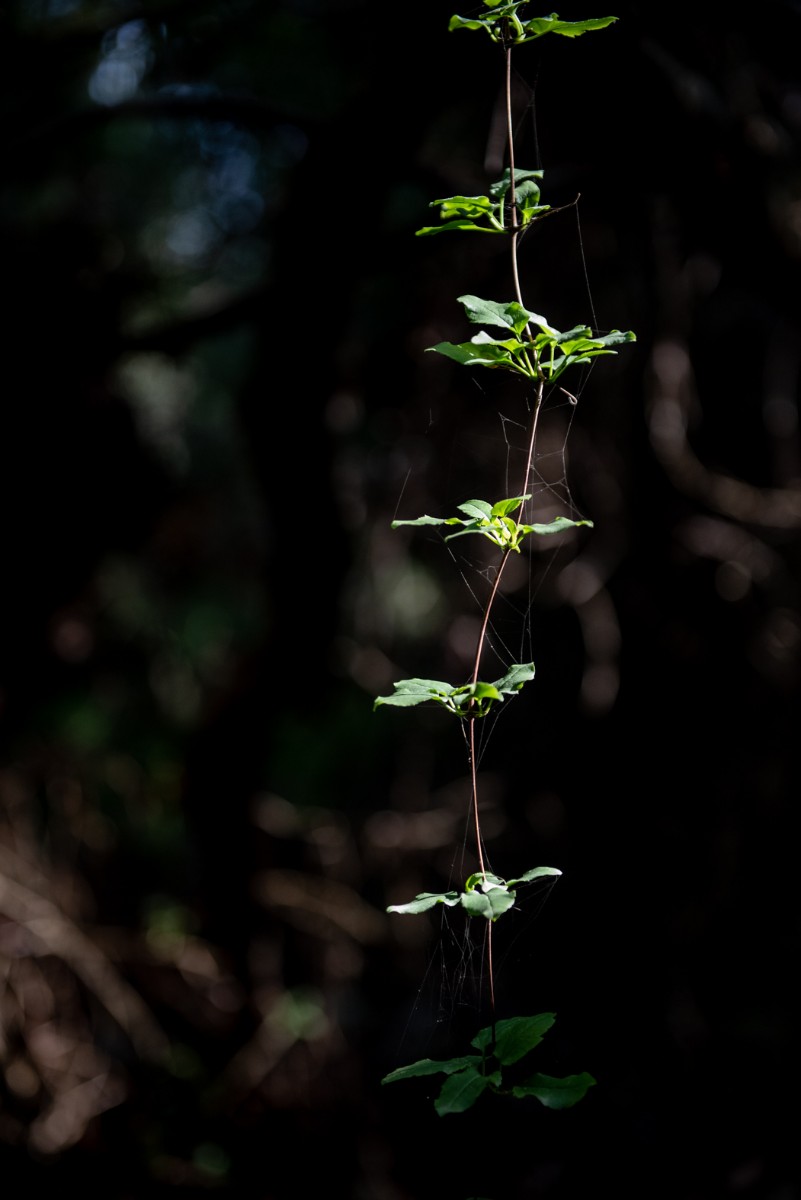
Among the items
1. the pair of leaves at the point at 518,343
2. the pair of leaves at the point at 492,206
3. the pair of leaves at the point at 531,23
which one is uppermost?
the pair of leaves at the point at 531,23

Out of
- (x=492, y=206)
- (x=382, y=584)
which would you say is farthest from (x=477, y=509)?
(x=382, y=584)

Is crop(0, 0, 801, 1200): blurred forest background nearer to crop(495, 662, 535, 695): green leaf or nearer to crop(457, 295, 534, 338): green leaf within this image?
crop(457, 295, 534, 338): green leaf

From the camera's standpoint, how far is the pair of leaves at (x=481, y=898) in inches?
18.5

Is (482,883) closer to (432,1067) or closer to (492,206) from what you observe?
(432,1067)

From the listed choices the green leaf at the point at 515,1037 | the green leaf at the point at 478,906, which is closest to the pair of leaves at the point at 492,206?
the green leaf at the point at 478,906

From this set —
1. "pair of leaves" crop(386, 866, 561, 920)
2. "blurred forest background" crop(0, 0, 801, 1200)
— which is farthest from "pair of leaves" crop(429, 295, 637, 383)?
"blurred forest background" crop(0, 0, 801, 1200)

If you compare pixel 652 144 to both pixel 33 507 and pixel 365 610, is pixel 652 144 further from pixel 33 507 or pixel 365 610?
pixel 365 610

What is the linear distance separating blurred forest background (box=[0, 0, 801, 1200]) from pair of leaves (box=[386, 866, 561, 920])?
2.45 ft

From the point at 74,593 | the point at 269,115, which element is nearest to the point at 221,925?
the point at 74,593

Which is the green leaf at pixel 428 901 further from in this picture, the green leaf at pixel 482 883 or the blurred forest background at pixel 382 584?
the blurred forest background at pixel 382 584

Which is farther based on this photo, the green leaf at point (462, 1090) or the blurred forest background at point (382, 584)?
the blurred forest background at point (382, 584)

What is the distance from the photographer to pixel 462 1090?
0.49 m

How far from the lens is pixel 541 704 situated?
2.66 metres

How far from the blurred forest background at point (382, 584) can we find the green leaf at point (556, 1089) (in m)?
A: 0.70
